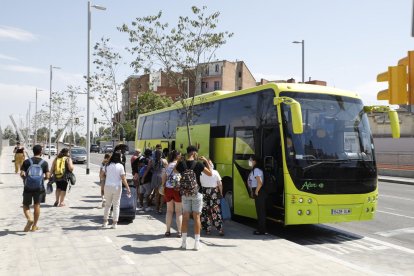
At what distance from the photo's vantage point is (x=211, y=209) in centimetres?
959

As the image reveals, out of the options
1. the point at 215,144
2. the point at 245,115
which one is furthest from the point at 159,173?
the point at 245,115

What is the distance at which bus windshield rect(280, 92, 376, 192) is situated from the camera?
368 inches

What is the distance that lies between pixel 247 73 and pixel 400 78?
265 feet

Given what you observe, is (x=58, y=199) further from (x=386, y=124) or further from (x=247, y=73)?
(x=247, y=73)

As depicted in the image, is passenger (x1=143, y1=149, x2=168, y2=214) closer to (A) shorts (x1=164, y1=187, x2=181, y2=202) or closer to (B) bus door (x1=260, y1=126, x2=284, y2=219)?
(A) shorts (x1=164, y1=187, x2=181, y2=202)

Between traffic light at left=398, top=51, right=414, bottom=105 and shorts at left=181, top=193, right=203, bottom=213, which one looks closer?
traffic light at left=398, top=51, right=414, bottom=105

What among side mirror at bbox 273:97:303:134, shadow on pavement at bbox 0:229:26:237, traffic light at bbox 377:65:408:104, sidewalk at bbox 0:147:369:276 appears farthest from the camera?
shadow on pavement at bbox 0:229:26:237

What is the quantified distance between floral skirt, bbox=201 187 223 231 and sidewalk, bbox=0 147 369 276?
31cm

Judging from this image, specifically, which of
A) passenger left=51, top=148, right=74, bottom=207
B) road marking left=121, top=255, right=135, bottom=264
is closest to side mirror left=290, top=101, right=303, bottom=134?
road marking left=121, top=255, right=135, bottom=264

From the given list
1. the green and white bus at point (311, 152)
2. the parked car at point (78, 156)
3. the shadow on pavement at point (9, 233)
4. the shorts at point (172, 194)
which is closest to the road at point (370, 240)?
the green and white bus at point (311, 152)

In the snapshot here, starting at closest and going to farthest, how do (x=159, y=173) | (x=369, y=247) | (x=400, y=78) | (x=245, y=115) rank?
(x=400, y=78) < (x=369, y=247) < (x=245, y=115) < (x=159, y=173)

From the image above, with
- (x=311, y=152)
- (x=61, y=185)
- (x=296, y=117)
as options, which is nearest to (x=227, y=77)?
(x=61, y=185)

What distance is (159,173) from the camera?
40.5ft

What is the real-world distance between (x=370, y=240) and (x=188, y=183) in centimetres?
454
